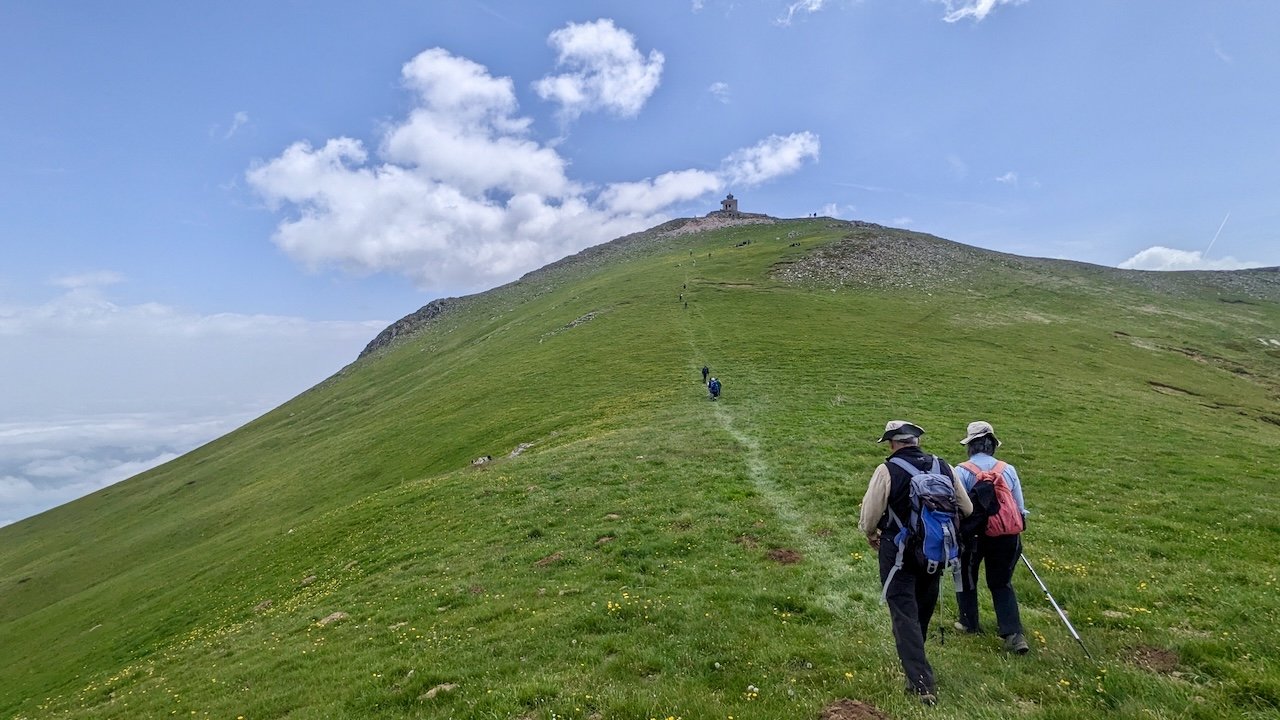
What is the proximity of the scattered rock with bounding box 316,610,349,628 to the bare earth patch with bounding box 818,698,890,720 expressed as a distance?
1469 centimetres

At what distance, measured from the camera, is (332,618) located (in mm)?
17078

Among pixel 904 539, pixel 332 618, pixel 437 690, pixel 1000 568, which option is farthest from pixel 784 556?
pixel 332 618

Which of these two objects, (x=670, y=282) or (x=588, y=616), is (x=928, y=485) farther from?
(x=670, y=282)

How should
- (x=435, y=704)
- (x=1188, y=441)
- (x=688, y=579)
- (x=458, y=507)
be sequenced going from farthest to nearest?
(x=1188, y=441) → (x=458, y=507) → (x=688, y=579) → (x=435, y=704)

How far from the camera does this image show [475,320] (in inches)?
4326

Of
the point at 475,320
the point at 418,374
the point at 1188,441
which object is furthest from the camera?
the point at 475,320

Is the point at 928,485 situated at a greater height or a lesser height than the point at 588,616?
greater

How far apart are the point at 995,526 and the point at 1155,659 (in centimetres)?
311

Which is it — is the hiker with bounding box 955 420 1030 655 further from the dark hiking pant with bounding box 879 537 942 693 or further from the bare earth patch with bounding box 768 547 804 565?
the bare earth patch with bounding box 768 547 804 565

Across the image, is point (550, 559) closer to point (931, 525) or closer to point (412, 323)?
point (931, 525)

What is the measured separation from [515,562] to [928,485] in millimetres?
13634

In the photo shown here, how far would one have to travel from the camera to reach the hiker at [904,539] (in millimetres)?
8430

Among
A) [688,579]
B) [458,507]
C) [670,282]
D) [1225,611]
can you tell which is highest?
[670,282]

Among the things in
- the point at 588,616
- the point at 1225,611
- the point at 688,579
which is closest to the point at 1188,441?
the point at 1225,611
